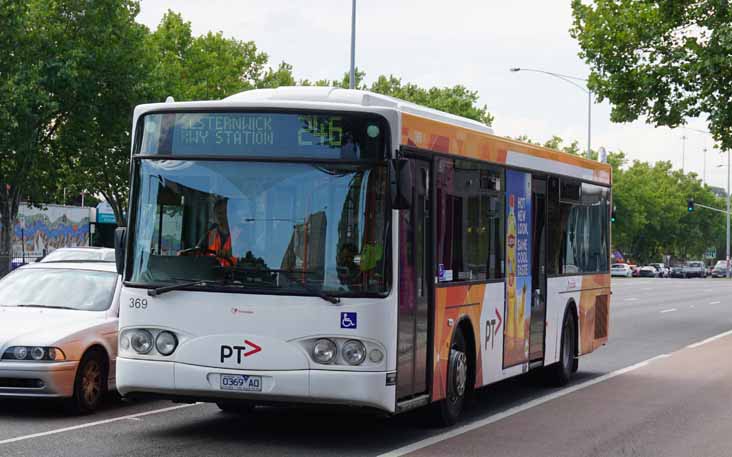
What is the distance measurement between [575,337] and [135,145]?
7.56m

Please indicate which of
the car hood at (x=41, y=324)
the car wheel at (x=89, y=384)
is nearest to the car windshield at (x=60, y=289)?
the car hood at (x=41, y=324)

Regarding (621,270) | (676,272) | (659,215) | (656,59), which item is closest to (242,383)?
(656,59)

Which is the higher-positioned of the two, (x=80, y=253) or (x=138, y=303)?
(x=80, y=253)

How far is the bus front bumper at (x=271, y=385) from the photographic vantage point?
9266 mm

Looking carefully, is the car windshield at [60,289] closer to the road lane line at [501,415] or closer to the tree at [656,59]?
the road lane line at [501,415]

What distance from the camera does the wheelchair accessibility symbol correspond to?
9.33m

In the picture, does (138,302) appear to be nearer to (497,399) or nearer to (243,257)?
(243,257)

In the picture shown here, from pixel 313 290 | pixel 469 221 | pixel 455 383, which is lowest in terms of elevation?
pixel 455 383

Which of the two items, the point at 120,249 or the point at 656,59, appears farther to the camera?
the point at 656,59

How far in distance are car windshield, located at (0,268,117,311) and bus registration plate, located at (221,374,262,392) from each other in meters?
3.20

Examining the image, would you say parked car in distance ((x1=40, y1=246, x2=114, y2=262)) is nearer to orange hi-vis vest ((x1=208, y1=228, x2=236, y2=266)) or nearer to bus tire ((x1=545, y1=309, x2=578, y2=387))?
bus tire ((x1=545, y1=309, x2=578, y2=387))

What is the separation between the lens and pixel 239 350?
944 cm

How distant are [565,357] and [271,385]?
22.4 ft

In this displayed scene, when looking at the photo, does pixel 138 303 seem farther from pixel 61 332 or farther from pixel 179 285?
pixel 61 332
